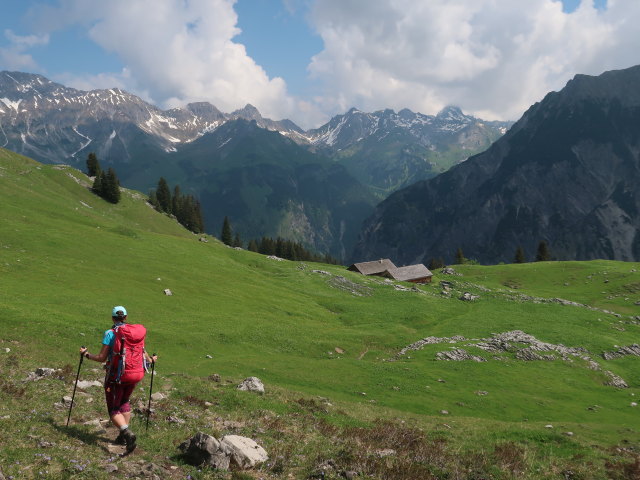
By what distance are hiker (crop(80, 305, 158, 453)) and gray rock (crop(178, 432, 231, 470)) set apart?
1.73 metres

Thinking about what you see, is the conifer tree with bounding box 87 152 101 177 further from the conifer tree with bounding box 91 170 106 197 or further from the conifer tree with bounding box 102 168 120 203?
the conifer tree with bounding box 102 168 120 203

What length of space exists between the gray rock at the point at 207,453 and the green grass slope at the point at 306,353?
1.46 ft

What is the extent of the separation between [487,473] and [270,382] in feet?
61.8

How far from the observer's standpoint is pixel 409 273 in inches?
4136

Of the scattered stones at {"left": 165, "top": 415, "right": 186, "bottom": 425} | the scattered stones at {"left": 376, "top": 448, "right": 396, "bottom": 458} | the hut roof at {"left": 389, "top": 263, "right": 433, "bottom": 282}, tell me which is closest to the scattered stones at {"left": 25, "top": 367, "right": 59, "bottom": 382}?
the scattered stones at {"left": 165, "top": 415, "right": 186, "bottom": 425}

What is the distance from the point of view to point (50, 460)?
10484mm

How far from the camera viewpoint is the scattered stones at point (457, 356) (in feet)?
142

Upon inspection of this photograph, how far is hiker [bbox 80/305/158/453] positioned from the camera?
12.2m

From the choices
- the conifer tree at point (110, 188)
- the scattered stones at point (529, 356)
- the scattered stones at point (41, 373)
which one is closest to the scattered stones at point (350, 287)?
the scattered stones at point (529, 356)

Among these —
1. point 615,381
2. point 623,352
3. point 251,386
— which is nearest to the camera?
point 251,386

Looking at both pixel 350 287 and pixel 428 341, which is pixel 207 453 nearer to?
pixel 428 341

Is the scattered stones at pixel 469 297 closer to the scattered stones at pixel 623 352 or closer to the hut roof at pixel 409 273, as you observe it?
the hut roof at pixel 409 273

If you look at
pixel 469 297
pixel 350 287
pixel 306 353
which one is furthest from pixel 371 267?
pixel 306 353

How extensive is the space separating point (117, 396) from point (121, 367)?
0.96 m
